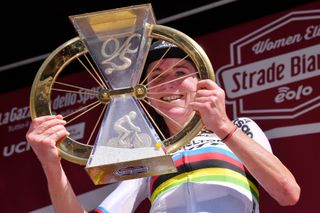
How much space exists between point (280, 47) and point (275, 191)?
94 centimetres

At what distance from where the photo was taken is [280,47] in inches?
103

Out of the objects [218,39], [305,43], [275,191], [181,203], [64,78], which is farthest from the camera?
[64,78]

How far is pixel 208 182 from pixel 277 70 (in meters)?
0.83

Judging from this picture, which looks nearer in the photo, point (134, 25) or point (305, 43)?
point (134, 25)

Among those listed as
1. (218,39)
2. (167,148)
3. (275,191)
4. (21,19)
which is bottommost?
(275,191)

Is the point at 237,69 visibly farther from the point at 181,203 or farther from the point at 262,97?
the point at 181,203

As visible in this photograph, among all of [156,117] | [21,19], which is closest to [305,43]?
[156,117]

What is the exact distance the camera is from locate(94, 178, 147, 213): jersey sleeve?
207cm

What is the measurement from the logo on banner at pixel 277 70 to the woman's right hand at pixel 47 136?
97 cm

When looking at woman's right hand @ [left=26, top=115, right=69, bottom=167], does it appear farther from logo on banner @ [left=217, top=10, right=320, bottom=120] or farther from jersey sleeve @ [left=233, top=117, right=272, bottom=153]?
logo on banner @ [left=217, top=10, right=320, bottom=120]

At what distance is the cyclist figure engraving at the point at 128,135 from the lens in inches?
69.8

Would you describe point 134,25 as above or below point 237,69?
above

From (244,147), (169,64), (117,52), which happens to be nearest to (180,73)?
(169,64)

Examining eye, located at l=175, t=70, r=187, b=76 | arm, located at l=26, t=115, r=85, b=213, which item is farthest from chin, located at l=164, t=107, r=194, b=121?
arm, located at l=26, t=115, r=85, b=213
